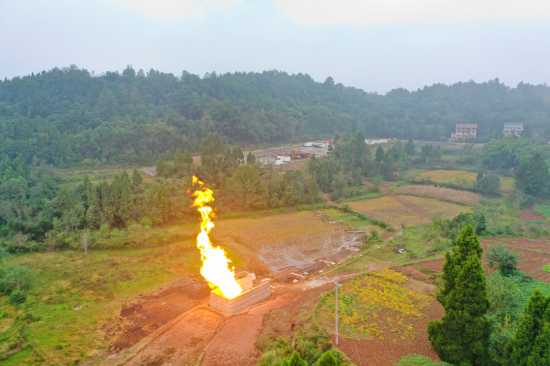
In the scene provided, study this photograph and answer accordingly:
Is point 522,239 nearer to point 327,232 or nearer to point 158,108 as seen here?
point 327,232

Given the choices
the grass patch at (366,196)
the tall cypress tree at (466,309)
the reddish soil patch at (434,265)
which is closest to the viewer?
the tall cypress tree at (466,309)

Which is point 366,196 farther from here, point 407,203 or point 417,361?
point 417,361

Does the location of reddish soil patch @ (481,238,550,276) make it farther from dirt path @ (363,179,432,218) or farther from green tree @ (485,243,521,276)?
dirt path @ (363,179,432,218)

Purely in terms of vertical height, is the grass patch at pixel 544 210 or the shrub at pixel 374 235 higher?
the shrub at pixel 374 235

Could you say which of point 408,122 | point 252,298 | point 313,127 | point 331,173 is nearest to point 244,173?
point 331,173

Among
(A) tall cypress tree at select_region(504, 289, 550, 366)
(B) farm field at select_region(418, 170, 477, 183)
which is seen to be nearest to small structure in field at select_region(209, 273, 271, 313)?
(A) tall cypress tree at select_region(504, 289, 550, 366)

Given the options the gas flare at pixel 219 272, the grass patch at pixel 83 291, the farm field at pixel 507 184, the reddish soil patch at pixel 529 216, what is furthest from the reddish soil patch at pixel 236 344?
the farm field at pixel 507 184

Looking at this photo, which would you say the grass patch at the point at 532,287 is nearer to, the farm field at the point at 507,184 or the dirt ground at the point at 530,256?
the dirt ground at the point at 530,256
